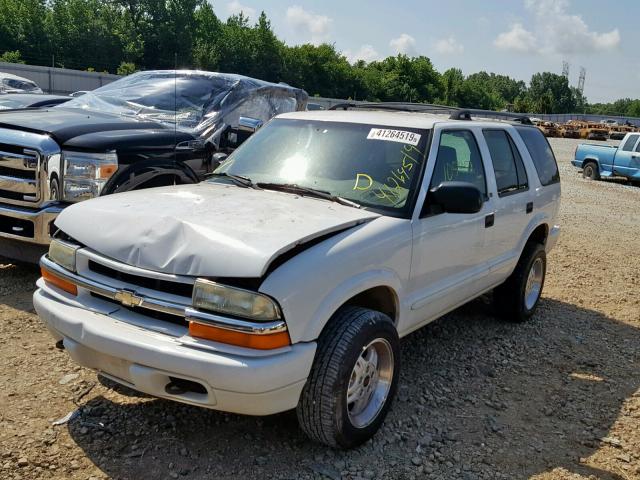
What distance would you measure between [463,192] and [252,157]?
153cm

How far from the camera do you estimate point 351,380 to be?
320cm

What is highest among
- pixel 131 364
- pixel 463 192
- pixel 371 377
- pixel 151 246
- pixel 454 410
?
pixel 463 192

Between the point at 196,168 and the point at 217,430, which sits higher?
the point at 196,168

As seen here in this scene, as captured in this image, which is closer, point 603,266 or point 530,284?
point 530,284

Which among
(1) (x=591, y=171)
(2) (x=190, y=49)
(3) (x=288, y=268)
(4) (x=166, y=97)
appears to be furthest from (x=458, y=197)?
(2) (x=190, y=49)

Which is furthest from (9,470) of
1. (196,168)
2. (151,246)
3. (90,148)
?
(196,168)

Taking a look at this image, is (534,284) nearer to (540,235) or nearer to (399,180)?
(540,235)

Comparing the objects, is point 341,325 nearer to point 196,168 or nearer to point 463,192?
point 463,192

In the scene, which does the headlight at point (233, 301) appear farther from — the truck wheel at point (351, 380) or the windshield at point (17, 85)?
the windshield at point (17, 85)

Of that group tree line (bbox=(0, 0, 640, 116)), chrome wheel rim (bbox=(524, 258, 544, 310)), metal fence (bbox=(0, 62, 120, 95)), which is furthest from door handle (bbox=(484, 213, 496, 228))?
tree line (bbox=(0, 0, 640, 116))

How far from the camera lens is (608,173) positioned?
1933 centimetres

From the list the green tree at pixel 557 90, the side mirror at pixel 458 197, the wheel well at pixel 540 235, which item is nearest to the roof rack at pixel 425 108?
the wheel well at pixel 540 235

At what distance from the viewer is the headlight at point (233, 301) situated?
2.71m

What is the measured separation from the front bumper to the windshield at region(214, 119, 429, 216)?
4.20 feet
